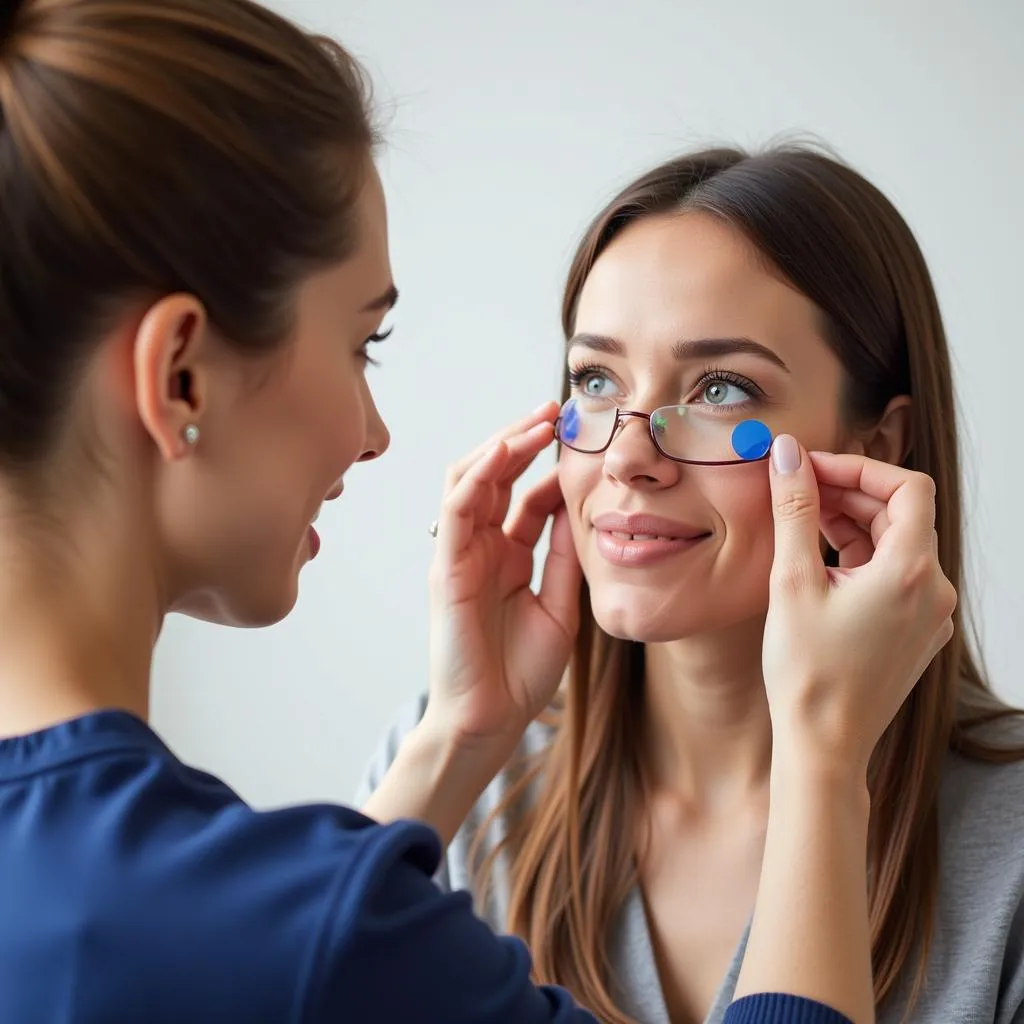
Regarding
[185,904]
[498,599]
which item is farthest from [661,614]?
[185,904]

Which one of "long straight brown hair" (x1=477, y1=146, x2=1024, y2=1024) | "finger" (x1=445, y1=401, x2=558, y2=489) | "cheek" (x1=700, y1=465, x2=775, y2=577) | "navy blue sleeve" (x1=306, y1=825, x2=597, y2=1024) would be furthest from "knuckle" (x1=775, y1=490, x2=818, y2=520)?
"navy blue sleeve" (x1=306, y1=825, x2=597, y2=1024)

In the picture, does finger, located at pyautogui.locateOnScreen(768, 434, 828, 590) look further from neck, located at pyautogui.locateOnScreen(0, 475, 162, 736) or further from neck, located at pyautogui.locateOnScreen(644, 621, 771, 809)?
neck, located at pyautogui.locateOnScreen(0, 475, 162, 736)

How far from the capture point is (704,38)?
2207 millimetres

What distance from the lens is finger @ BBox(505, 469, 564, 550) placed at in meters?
1.59

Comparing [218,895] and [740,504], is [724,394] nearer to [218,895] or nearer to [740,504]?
[740,504]

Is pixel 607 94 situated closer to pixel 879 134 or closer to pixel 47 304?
pixel 879 134

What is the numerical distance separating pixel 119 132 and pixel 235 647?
6.45ft

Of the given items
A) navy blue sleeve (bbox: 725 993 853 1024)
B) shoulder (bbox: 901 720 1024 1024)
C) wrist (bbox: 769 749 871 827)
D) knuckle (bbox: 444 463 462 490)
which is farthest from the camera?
knuckle (bbox: 444 463 462 490)

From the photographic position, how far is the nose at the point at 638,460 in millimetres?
1368

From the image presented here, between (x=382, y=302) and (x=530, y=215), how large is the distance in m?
1.49

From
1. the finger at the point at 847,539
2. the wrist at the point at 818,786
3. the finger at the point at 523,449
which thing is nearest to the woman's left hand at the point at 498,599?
the finger at the point at 523,449

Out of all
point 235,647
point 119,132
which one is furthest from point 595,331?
point 235,647

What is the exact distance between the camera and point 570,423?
1.48m

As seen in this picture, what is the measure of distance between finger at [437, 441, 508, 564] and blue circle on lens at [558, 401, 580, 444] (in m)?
0.07
